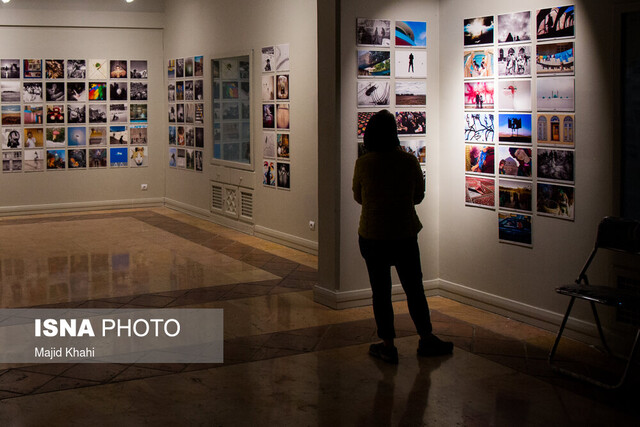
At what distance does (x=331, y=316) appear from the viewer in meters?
6.67

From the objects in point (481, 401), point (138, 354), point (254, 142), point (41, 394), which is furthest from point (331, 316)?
point (254, 142)

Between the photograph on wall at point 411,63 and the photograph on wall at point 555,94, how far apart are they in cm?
124

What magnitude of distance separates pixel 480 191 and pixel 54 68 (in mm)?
8797

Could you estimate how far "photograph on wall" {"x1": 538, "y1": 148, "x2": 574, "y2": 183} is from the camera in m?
5.89

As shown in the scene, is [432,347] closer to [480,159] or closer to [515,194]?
[515,194]

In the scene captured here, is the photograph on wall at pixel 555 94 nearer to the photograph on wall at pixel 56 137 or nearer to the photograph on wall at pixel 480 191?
the photograph on wall at pixel 480 191

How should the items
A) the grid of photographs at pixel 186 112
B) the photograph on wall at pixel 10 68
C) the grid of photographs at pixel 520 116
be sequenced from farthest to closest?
the photograph on wall at pixel 10 68 → the grid of photographs at pixel 186 112 → the grid of photographs at pixel 520 116

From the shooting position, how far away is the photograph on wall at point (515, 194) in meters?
6.28

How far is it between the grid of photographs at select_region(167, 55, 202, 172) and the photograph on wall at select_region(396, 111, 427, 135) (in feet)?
19.0

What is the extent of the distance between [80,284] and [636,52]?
548cm

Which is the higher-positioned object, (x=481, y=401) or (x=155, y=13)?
(x=155, y=13)

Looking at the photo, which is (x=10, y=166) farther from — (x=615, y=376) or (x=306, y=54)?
(x=615, y=376)

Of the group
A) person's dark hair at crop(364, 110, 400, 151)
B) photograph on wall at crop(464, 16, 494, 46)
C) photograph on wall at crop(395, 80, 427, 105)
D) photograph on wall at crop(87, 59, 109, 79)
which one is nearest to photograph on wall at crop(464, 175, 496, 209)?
photograph on wall at crop(395, 80, 427, 105)

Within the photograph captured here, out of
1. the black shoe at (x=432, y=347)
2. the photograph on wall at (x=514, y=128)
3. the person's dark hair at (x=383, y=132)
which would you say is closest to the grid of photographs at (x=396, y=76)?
the photograph on wall at (x=514, y=128)
